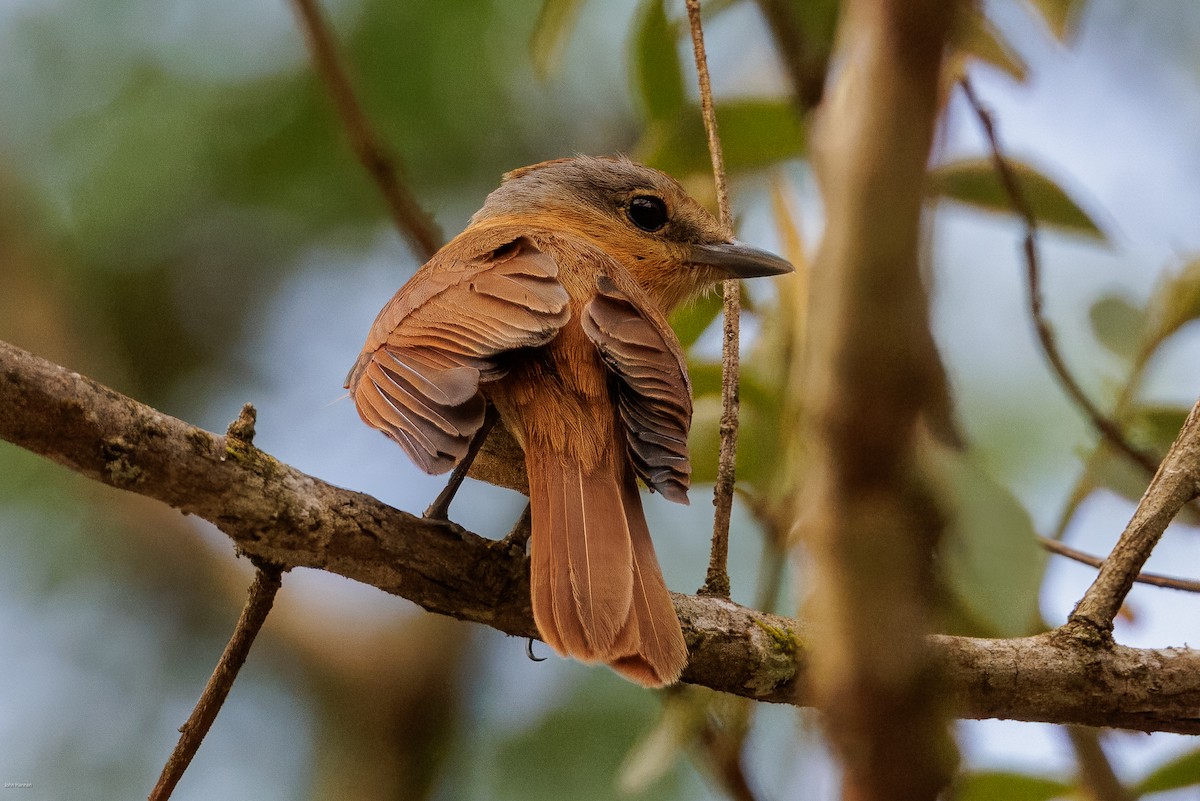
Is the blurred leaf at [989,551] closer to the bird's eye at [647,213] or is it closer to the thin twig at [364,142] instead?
the thin twig at [364,142]

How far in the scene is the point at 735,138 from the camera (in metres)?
3.72

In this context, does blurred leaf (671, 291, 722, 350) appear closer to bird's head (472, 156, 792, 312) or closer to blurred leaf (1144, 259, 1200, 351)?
bird's head (472, 156, 792, 312)

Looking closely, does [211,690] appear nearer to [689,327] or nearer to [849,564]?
[849,564]

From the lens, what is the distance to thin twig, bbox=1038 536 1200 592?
2.93 meters

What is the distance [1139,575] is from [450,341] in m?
1.66

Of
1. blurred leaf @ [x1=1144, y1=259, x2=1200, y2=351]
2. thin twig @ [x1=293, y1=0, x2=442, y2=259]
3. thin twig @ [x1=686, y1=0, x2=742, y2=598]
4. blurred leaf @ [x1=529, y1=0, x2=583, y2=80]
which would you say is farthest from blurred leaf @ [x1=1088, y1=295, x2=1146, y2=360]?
thin twig @ [x1=293, y1=0, x2=442, y2=259]

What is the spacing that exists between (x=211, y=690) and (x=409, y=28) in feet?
16.6

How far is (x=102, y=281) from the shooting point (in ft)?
22.0

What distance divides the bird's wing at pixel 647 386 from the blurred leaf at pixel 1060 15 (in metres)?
1.28

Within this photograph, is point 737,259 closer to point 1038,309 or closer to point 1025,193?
point 1025,193

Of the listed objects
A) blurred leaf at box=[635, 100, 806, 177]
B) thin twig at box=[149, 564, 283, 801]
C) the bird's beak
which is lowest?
thin twig at box=[149, 564, 283, 801]

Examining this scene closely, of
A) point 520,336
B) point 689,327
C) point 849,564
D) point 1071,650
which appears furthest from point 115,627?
point 849,564

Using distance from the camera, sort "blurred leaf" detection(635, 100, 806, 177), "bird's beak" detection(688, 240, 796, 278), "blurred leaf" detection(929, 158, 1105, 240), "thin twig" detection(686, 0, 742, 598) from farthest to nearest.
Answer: "bird's beak" detection(688, 240, 796, 278) → "blurred leaf" detection(635, 100, 806, 177) → "blurred leaf" detection(929, 158, 1105, 240) → "thin twig" detection(686, 0, 742, 598)

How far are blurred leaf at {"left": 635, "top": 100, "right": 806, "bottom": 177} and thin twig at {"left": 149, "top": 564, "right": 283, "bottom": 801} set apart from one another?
2.05m
